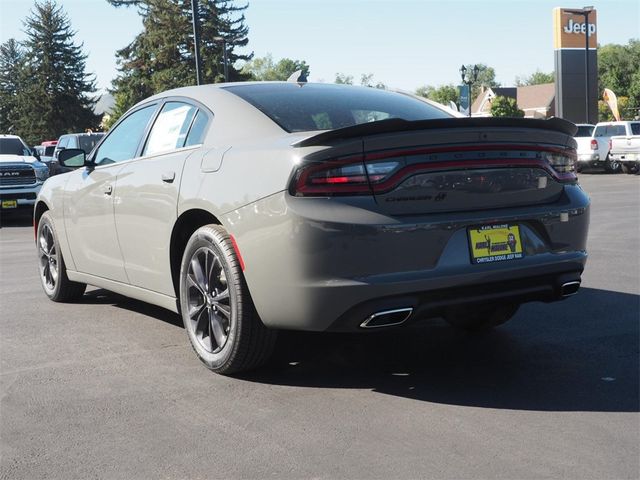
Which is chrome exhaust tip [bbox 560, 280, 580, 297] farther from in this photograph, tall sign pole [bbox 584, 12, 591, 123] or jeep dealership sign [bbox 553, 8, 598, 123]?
jeep dealership sign [bbox 553, 8, 598, 123]

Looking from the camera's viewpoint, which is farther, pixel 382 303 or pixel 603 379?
pixel 603 379

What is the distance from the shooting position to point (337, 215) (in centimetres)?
387

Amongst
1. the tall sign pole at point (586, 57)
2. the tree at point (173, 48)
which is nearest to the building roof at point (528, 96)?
the tree at point (173, 48)

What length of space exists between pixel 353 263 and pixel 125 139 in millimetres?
2634

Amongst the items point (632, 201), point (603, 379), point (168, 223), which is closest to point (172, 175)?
point (168, 223)

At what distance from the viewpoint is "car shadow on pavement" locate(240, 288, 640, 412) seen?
4078 millimetres

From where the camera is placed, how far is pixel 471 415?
3.80 m

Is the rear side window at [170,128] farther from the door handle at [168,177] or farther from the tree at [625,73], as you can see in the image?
the tree at [625,73]

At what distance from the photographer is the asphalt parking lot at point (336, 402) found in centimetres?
330

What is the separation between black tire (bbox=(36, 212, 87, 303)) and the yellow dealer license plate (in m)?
3.80

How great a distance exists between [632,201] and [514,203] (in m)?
13.3

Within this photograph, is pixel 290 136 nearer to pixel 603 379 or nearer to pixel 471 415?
pixel 471 415

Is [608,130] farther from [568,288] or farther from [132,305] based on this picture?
[568,288]

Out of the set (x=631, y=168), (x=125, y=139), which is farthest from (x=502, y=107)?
(x=125, y=139)
